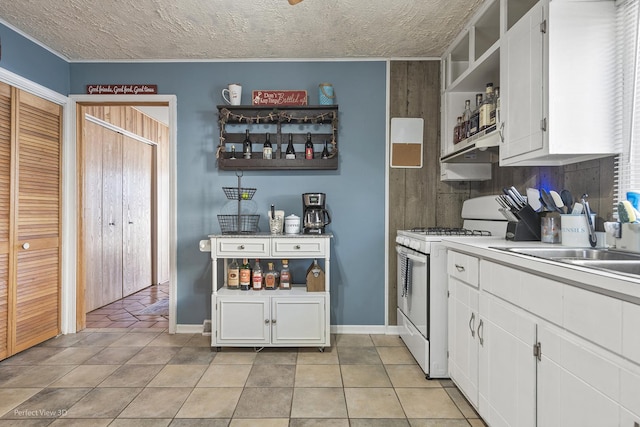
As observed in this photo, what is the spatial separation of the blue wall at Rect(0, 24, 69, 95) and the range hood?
130 inches

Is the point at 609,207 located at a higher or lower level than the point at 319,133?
lower

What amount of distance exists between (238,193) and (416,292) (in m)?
1.58

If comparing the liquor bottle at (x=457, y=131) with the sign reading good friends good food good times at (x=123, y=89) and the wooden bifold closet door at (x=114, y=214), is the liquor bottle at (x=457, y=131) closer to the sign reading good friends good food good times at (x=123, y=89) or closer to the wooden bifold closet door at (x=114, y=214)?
the sign reading good friends good food good times at (x=123, y=89)

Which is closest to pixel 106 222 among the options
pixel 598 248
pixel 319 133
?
pixel 319 133

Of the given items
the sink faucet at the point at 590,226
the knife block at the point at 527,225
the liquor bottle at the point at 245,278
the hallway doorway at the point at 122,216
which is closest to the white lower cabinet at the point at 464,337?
the knife block at the point at 527,225

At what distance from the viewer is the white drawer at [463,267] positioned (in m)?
1.89

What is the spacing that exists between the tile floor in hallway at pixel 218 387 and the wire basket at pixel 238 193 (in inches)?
47.3

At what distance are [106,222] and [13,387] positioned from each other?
219 centimetres

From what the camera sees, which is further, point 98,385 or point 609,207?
point 98,385

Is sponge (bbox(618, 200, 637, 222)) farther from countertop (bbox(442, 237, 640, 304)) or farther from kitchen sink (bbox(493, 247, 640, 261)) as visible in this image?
countertop (bbox(442, 237, 640, 304))

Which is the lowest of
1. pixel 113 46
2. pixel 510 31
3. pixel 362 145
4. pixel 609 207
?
pixel 609 207

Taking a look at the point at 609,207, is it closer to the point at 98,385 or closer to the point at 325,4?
the point at 325,4

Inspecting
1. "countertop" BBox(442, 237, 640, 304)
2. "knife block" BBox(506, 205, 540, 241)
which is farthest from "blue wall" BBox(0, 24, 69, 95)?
"knife block" BBox(506, 205, 540, 241)

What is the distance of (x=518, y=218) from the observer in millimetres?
2141
